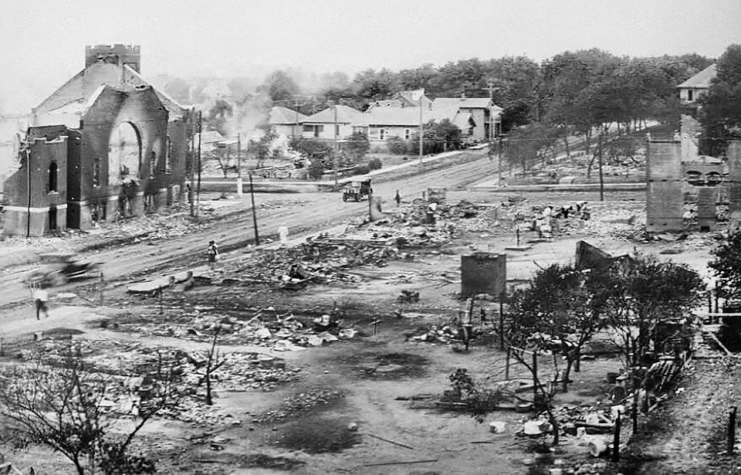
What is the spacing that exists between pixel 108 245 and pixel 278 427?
20766 millimetres

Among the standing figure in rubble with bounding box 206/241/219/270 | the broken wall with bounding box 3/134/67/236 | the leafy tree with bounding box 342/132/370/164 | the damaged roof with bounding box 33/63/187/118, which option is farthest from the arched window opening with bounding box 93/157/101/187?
the leafy tree with bounding box 342/132/370/164

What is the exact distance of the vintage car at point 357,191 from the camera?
52.5 metres

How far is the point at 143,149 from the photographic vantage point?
46.1 metres

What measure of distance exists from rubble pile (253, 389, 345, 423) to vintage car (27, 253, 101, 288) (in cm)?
1277

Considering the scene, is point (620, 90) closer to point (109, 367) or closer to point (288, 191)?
point (288, 191)

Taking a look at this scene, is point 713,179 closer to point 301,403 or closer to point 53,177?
point 53,177

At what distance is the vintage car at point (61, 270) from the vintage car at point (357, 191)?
17968mm

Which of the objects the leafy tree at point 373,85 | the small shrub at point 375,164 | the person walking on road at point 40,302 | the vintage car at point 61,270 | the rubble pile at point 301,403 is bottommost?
the rubble pile at point 301,403

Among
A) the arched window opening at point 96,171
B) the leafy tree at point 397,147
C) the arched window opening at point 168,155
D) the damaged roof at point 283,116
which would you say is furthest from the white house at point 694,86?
the arched window opening at point 96,171

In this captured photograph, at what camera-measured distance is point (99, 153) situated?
42.5 metres

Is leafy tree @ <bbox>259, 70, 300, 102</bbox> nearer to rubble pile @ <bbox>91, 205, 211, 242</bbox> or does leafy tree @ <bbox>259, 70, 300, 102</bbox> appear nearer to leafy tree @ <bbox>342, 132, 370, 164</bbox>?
leafy tree @ <bbox>342, 132, 370, 164</bbox>

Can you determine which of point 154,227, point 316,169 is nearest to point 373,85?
point 316,169

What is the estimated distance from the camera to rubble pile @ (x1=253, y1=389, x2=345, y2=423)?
19.7m

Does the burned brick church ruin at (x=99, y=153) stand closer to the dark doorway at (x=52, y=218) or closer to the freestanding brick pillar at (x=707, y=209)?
the dark doorway at (x=52, y=218)
